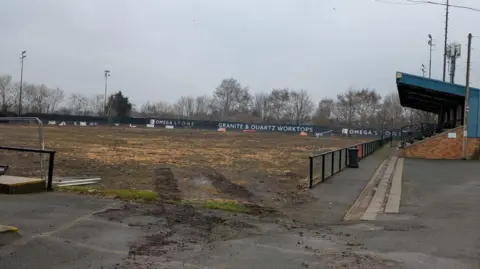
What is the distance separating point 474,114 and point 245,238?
94.5 ft

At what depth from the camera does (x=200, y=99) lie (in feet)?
589

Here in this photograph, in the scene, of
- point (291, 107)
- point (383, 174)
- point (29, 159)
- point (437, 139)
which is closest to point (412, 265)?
point (383, 174)

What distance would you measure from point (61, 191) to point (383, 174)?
1438 cm

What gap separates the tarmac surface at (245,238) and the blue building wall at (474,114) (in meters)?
22.4

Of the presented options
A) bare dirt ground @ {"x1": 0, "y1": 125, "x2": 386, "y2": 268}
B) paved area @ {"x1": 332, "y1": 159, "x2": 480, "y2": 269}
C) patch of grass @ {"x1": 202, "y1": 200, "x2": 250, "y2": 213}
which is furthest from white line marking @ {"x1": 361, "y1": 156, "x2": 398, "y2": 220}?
patch of grass @ {"x1": 202, "y1": 200, "x2": 250, "y2": 213}

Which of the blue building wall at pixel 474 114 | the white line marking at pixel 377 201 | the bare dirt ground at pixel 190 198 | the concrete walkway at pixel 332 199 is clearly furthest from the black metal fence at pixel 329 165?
the blue building wall at pixel 474 114

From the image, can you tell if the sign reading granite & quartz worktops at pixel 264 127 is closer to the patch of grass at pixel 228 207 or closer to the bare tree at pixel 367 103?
the bare tree at pixel 367 103

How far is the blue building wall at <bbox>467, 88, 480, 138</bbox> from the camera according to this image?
31.6 m

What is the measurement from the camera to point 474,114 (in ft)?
104

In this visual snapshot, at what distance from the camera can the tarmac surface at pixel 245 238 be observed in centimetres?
618

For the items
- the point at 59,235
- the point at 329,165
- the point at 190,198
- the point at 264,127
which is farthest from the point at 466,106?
the point at 264,127

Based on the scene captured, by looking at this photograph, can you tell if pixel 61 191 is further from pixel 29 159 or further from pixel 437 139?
pixel 437 139

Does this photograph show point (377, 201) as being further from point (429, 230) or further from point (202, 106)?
point (202, 106)

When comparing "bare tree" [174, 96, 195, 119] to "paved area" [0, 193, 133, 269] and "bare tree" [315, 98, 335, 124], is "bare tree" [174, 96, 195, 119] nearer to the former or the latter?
"bare tree" [315, 98, 335, 124]
